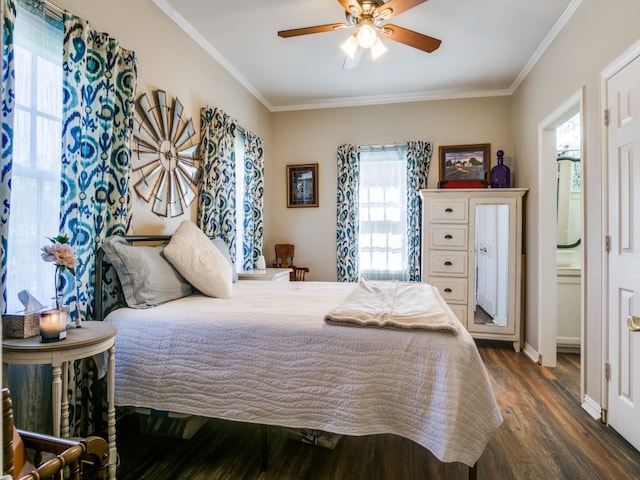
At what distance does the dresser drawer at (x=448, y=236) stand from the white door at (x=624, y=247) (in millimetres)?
1646

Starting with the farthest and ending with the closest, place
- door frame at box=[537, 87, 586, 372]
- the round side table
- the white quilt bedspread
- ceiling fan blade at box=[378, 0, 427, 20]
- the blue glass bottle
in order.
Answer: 1. the blue glass bottle
2. door frame at box=[537, 87, 586, 372]
3. ceiling fan blade at box=[378, 0, 427, 20]
4. the white quilt bedspread
5. the round side table

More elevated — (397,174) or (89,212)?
(397,174)

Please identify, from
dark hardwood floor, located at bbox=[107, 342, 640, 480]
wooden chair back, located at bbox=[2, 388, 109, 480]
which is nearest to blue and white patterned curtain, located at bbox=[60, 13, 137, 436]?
dark hardwood floor, located at bbox=[107, 342, 640, 480]

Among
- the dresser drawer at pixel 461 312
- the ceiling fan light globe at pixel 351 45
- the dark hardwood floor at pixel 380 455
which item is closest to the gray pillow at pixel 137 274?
the dark hardwood floor at pixel 380 455

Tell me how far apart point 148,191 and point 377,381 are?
2005 millimetres

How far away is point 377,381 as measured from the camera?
5.31 ft

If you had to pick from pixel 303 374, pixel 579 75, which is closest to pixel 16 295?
pixel 303 374

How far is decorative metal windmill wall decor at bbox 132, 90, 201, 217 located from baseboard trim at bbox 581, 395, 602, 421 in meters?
3.24

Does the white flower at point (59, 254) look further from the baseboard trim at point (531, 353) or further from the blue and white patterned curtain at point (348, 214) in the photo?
the baseboard trim at point (531, 353)

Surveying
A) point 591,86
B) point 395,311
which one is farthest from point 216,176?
point 591,86

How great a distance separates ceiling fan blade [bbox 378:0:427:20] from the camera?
2.14m

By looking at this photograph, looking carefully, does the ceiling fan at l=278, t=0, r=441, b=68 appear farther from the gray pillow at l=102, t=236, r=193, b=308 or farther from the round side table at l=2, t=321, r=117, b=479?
the round side table at l=2, t=321, r=117, b=479

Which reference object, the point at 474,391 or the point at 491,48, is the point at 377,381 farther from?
the point at 491,48

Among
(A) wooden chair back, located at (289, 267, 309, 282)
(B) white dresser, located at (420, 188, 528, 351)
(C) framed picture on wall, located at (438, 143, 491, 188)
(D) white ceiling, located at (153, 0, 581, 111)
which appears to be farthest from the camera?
(A) wooden chair back, located at (289, 267, 309, 282)
